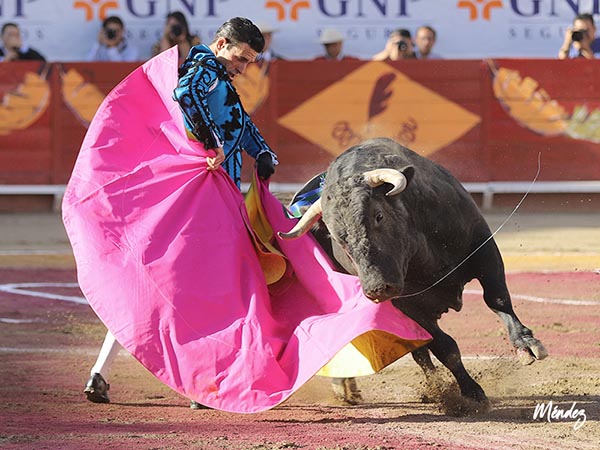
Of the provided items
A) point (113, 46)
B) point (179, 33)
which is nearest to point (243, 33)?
point (179, 33)

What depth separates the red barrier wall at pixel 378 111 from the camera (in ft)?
29.7

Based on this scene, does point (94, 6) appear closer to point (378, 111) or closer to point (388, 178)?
point (378, 111)

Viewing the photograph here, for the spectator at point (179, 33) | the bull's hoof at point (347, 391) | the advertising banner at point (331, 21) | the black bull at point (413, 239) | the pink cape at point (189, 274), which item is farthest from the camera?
the advertising banner at point (331, 21)

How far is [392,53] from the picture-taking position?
920 centimetres

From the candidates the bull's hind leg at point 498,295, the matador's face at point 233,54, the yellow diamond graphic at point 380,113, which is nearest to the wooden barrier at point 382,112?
the yellow diamond graphic at point 380,113

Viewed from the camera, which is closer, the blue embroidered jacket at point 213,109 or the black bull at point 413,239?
the black bull at point 413,239

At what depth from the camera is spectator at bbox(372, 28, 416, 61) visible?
360 inches

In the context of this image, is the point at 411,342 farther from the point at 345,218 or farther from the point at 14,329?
the point at 14,329

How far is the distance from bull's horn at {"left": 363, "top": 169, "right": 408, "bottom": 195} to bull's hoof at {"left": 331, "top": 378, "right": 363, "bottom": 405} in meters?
0.87

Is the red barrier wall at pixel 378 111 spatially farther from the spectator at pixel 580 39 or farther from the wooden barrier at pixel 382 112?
the spectator at pixel 580 39

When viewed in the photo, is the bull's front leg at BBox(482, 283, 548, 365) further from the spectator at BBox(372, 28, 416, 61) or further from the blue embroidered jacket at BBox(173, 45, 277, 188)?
the spectator at BBox(372, 28, 416, 61)

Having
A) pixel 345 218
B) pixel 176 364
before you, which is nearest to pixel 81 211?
pixel 176 364

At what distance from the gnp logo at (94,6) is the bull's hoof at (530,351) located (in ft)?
21.3

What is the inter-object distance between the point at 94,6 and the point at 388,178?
21.1ft
